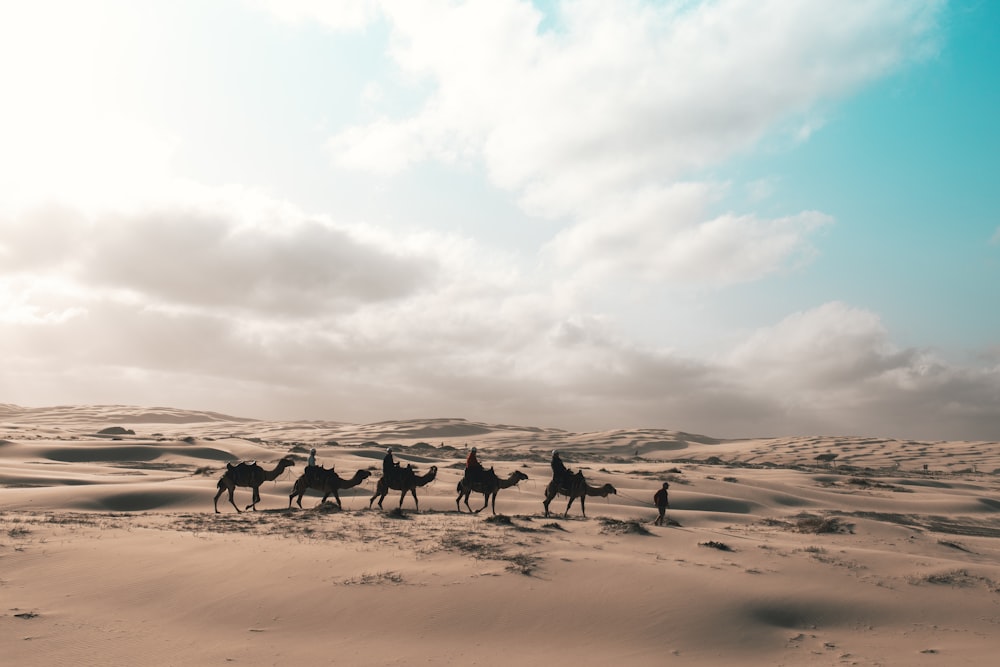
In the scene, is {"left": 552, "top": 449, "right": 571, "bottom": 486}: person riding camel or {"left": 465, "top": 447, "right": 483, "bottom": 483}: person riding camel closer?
{"left": 552, "top": 449, "right": 571, "bottom": 486}: person riding camel

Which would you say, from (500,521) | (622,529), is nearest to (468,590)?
(500,521)

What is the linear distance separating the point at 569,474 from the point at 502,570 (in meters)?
8.28

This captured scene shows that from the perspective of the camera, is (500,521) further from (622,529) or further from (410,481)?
(410,481)

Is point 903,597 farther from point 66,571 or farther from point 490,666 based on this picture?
point 66,571

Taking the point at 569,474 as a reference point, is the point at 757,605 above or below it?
below

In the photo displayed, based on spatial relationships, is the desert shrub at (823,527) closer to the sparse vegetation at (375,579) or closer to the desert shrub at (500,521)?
the desert shrub at (500,521)

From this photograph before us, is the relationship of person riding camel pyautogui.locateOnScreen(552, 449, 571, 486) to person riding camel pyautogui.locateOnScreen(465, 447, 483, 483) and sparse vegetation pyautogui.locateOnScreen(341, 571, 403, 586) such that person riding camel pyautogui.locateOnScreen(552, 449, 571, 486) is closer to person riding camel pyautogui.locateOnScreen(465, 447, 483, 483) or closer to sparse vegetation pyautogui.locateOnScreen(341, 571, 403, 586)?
person riding camel pyautogui.locateOnScreen(465, 447, 483, 483)

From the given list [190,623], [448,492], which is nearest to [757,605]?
[190,623]

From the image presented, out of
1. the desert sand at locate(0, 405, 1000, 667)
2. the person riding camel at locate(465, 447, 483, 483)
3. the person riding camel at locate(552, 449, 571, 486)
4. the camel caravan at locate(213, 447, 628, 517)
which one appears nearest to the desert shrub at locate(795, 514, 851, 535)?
the desert sand at locate(0, 405, 1000, 667)

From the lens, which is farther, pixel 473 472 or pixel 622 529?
pixel 473 472

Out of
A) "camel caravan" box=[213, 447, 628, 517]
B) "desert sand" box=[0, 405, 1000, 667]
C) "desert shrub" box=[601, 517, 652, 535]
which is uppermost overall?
"camel caravan" box=[213, 447, 628, 517]

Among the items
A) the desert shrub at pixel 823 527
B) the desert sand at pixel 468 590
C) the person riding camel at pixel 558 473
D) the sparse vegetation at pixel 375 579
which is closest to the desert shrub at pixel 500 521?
the desert sand at pixel 468 590

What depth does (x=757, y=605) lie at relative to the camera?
10062 mm

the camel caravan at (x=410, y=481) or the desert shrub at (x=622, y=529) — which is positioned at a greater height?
the camel caravan at (x=410, y=481)
